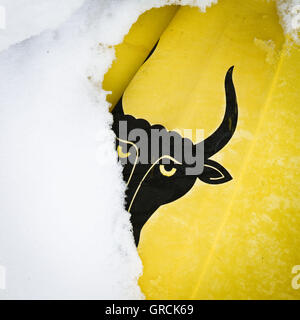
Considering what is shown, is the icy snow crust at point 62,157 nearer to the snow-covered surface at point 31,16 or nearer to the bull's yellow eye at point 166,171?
the snow-covered surface at point 31,16

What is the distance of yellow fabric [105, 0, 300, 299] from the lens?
759 mm

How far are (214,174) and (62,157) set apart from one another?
53cm

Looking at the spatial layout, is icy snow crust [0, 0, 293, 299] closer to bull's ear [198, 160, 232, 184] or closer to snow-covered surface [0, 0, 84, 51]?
snow-covered surface [0, 0, 84, 51]

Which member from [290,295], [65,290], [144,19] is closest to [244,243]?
[290,295]

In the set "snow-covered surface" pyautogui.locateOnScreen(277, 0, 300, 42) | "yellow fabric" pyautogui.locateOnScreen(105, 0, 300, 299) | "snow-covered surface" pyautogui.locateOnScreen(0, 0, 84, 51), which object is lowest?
"yellow fabric" pyautogui.locateOnScreen(105, 0, 300, 299)

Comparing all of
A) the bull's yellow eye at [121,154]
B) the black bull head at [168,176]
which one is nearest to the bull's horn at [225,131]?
the black bull head at [168,176]

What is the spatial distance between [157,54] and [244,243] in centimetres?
73

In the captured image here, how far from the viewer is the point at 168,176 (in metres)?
0.82

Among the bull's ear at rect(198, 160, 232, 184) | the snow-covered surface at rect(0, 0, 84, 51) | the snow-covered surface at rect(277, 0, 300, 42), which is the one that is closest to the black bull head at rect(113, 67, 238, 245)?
the bull's ear at rect(198, 160, 232, 184)

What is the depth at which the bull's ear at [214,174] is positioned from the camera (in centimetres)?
79

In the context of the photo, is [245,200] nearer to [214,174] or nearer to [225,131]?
[214,174]

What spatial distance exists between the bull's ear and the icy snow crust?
0.95 ft

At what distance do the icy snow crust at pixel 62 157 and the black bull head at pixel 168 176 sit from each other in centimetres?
4

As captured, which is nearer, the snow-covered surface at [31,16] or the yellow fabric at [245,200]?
the yellow fabric at [245,200]
